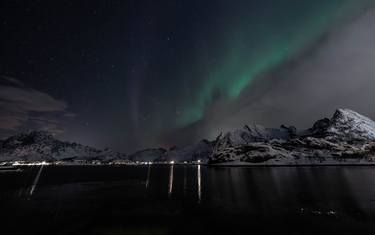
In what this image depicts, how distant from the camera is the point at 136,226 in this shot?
91.7 feet

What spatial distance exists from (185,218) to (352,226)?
21.2m

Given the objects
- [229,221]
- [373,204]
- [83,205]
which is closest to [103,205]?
[83,205]

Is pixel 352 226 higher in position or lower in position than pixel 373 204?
lower

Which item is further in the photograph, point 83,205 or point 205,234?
point 83,205

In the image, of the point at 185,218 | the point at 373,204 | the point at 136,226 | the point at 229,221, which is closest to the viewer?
the point at 136,226

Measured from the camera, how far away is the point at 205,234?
24.8 metres

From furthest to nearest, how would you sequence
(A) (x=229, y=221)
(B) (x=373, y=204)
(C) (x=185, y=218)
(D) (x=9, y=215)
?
(B) (x=373, y=204)
(D) (x=9, y=215)
(C) (x=185, y=218)
(A) (x=229, y=221)

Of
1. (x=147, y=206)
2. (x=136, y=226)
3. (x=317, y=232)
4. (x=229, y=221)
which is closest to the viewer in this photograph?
(x=317, y=232)

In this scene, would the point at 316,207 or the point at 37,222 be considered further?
the point at 316,207

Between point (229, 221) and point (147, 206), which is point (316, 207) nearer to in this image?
point (229, 221)

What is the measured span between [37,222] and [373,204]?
5539 cm

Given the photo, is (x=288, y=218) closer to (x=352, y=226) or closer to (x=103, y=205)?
(x=352, y=226)

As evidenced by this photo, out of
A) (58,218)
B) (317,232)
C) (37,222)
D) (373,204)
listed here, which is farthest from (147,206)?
(373,204)

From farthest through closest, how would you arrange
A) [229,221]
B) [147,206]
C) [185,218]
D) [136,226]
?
[147,206] < [185,218] < [229,221] < [136,226]
